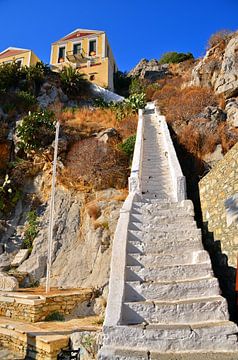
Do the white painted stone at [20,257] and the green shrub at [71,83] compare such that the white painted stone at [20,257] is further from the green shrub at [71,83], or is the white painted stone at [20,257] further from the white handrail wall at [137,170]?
the green shrub at [71,83]

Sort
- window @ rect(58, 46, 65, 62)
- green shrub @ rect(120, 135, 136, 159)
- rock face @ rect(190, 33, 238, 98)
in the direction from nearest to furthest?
green shrub @ rect(120, 135, 136, 159) < rock face @ rect(190, 33, 238, 98) < window @ rect(58, 46, 65, 62)

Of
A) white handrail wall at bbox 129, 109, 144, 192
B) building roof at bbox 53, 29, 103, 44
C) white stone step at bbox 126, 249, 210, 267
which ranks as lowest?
white stone step at bbox 126, 249, 210, 267

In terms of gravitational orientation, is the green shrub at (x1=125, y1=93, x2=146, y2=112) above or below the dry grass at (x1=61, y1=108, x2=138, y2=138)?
above

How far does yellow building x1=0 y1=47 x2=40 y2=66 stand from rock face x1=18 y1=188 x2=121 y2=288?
22.8 m

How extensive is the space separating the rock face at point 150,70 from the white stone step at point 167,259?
24.2 m

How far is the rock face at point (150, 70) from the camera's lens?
27.5 m

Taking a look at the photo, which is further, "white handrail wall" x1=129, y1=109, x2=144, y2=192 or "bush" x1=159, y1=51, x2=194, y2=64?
"bush" x1=159, y1=51, x2=194, y2=64

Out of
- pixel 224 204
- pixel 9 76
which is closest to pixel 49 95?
pixel 9 76

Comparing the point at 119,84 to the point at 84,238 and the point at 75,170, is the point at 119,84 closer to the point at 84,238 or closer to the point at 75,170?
the point at 75,170

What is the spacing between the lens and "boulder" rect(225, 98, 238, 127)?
1293 cm

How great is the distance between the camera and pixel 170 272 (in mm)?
4816

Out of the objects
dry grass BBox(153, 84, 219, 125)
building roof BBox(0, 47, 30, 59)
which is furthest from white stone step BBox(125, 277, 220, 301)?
building roof BBox(0, 47, 30, 59)

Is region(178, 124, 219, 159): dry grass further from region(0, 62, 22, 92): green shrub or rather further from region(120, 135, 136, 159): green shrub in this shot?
region(0, 62, 22, 92): green shrub

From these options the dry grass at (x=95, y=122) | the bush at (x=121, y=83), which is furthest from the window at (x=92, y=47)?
the dry grass at (x=95, y=122)
